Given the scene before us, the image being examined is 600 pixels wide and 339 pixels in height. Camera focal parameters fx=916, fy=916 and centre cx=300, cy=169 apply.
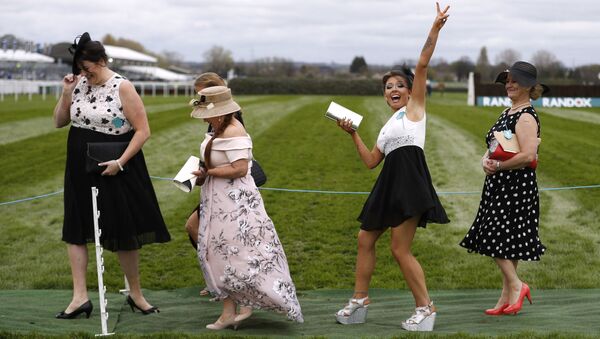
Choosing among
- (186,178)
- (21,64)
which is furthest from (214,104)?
(21,64)

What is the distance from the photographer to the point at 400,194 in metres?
6.32

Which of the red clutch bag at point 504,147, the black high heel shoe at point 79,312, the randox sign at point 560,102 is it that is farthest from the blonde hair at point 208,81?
the randox sign at point 560,102

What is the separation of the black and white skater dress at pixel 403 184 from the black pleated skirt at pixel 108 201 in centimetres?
174

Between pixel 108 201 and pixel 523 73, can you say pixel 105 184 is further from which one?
pixel 523 73

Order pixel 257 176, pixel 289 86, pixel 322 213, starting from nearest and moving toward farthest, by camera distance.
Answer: pixel 257 176, pixel 322 213, pixel 289 86

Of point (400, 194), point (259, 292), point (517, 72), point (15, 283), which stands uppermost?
point (517, 72)

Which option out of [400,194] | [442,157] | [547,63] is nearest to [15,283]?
[400,194]

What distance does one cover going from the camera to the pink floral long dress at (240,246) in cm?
639

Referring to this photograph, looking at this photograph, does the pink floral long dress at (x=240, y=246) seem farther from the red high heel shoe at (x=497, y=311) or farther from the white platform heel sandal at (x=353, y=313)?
the red high heel shoe at (x=497, y=311)

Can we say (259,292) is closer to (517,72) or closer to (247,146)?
(247,146)

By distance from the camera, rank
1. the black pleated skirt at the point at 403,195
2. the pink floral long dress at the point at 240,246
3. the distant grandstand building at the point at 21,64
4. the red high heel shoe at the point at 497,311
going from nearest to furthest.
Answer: the black pleated skirt at the point at 403,195 → the pink floral long dress at the point at 240,246 → the red high heel shoe at the point at 497,311 → the distant grandstand building at the point at 21,64

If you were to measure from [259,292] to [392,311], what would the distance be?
141 cm

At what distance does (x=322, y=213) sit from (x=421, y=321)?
602 cm

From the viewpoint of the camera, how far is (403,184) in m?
6.34
